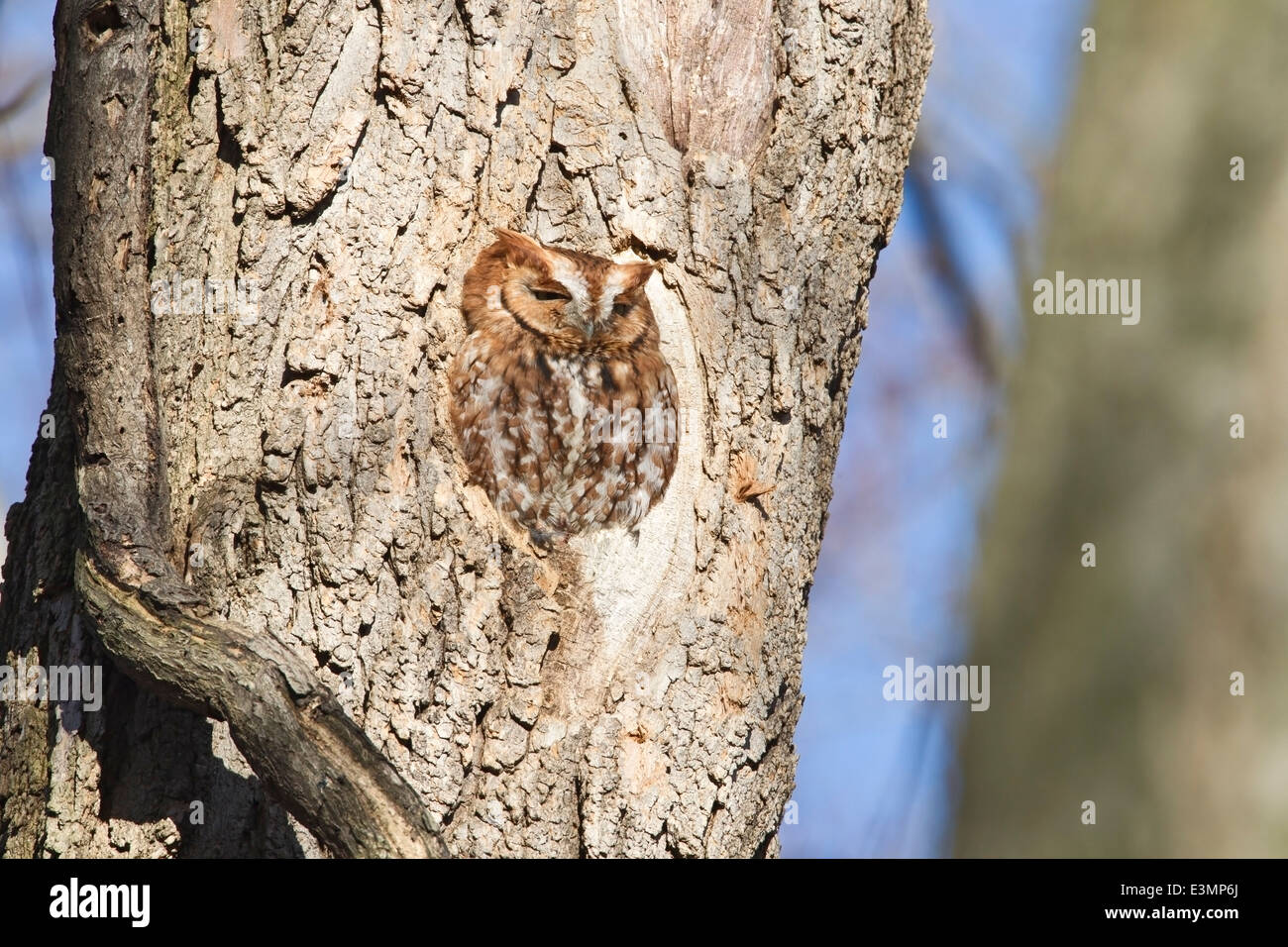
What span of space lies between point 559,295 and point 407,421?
55 cm

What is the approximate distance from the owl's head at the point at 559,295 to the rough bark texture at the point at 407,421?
0.17ft

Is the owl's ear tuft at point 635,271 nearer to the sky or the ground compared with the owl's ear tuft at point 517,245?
nearer to the ground

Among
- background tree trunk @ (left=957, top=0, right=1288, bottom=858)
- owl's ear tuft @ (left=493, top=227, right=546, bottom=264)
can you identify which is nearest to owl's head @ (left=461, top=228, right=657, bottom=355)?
owl's ear tuft @ (left=493, top=227, right=546, bottom=264)

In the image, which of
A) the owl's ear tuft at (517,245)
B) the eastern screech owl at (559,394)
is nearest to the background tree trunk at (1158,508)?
the eastern screech owl at (559,394)

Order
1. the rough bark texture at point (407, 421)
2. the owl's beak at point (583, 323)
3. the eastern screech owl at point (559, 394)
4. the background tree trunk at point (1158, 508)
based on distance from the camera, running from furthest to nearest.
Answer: the background tree trunk at point (1158, 508) → the owl's beak at point (583, 323) → the eastern screech owl at point (559, 394) → the rough bark texture at point (407, 421)

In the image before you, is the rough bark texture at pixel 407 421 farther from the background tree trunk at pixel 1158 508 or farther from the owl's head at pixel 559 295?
the background tree trunk at pixel 1158 508

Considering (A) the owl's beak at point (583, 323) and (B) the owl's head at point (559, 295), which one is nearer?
(B) the owl's head at point (559, 295)

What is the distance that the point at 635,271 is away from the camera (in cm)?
247

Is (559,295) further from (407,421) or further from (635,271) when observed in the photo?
(407,421)

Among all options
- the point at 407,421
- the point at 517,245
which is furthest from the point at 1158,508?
the point at 407,421

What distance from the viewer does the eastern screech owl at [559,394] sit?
2.41 m

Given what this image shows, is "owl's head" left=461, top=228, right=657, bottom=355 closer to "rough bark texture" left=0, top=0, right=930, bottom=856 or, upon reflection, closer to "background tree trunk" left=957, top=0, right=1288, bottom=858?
"rough bark texture" left=0, top=0, right=930, bottom=856

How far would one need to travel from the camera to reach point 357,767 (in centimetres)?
182

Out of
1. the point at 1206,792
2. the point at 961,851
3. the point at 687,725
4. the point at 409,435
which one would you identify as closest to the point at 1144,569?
the point at 1206,792
